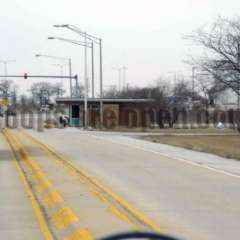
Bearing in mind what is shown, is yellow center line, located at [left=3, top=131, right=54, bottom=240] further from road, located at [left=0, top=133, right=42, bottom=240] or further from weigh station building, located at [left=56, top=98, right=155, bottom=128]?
weigh station building, located at [left=56, top=98, right=155, bottom=128]

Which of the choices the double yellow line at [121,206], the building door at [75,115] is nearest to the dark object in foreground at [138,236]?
the double yellow line at [121,206]

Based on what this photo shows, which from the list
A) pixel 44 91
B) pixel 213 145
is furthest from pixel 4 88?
Answer: pixel 213 145

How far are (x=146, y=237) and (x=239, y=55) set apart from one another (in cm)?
4866

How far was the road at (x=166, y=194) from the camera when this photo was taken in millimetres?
10062

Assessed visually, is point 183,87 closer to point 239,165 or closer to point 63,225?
point 239,165

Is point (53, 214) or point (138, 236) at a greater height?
point (138, 236)

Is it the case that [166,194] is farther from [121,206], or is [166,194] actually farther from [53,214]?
[53,214]

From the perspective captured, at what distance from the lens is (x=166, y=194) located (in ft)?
47.5

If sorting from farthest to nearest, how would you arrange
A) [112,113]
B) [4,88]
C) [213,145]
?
[4,88] → [112,113] → [213,145]

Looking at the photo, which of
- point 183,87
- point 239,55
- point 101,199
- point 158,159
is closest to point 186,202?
point 101,199

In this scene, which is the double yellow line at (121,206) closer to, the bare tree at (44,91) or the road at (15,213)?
the road at (15,213)

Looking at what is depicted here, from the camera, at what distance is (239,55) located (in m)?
51.4

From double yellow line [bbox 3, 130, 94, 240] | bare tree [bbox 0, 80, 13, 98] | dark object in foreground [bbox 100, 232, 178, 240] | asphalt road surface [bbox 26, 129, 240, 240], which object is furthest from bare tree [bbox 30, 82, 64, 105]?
dark object in foreground [bbox 100, 232, 178, 240]

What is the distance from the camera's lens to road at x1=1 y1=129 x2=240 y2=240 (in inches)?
396
